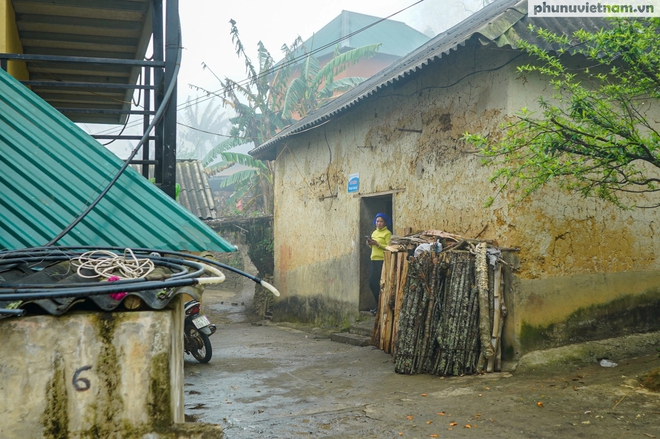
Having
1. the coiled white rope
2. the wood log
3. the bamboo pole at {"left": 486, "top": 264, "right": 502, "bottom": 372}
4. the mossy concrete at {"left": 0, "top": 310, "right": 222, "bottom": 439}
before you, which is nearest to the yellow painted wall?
the coiled white rope

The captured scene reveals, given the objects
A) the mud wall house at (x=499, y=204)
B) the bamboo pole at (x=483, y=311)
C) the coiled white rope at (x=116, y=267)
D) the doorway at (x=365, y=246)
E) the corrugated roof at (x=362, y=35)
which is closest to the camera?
the coiled white rope at (x=116, y=267)

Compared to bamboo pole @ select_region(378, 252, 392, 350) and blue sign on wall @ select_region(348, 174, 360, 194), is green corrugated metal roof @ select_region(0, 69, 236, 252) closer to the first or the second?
bamboo pole @ select_region(378, 252, 392, 350)

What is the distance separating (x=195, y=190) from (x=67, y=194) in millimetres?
11995

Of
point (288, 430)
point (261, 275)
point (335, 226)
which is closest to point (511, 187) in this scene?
point (288, 430)

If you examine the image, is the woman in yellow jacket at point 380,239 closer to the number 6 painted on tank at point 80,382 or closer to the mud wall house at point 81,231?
the mud wall house at point 81,231

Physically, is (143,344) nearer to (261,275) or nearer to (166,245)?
(166,245)

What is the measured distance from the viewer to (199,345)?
26.1 ft

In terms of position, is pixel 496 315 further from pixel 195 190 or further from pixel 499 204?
pixel 195 190

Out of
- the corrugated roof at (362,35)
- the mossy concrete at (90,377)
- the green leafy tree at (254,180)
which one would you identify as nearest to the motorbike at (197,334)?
the mossy concrete at (90,377)

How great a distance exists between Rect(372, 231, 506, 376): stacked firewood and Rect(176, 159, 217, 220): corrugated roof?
8989mm

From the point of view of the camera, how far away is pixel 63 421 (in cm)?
284

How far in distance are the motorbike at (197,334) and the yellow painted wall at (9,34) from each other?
3.51 metres

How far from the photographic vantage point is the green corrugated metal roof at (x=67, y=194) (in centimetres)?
436

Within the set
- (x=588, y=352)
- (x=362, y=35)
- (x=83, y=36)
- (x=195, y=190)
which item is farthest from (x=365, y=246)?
(x=362, y=35)
